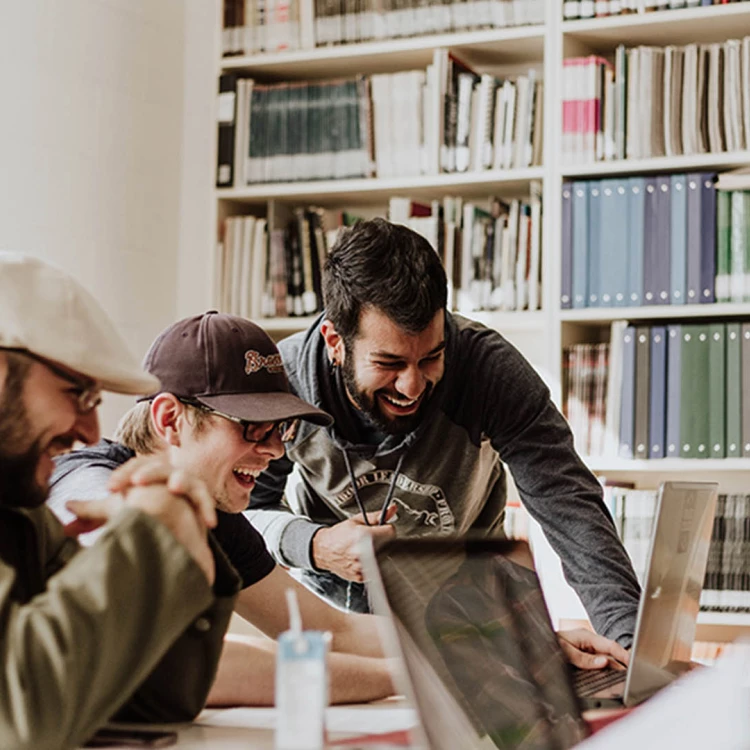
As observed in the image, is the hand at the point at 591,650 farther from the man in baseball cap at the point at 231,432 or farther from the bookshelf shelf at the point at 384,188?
the bookshelf shelf at the point at 384,188

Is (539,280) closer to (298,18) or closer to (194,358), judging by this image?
(298,18)

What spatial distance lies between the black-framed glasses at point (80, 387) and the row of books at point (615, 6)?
92.8 inches

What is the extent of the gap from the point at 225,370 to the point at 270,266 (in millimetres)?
1683

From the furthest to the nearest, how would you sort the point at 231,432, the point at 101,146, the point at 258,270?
1. the point at 258,270
2. the point at 101,146
3. the point at 231,432

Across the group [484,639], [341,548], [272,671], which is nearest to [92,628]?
[484,639]

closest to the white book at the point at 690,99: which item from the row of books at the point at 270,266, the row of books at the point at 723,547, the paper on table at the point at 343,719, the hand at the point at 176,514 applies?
the row of books at the point at 723,547

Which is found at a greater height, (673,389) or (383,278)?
(383,278)

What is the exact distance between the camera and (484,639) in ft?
4.00

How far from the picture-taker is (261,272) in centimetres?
345

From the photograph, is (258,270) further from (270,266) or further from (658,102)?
(658,102)

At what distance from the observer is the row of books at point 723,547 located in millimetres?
2975

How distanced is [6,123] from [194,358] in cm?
140

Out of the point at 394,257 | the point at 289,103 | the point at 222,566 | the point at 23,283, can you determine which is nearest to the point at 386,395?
the point at 394,257

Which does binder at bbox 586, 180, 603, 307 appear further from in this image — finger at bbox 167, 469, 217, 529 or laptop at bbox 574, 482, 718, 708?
finger at bbox 167, 469, 217, 529
